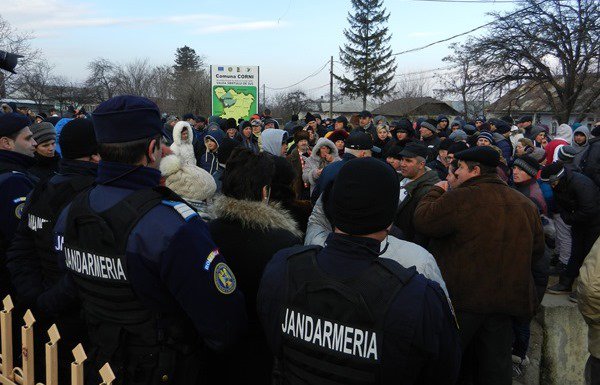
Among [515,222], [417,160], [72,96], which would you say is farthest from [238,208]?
[72,96]

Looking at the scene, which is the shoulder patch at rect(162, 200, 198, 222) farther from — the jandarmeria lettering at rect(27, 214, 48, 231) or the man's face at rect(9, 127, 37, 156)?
the man's face at rect(9, 127, 37, 156)

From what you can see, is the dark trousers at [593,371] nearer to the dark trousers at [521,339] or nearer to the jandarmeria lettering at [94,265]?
the dark trousers at [521,339]

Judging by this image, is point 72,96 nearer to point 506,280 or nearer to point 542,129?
point 542,129

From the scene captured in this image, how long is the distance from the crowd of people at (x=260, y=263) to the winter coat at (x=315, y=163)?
191cm

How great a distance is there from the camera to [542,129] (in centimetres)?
1042

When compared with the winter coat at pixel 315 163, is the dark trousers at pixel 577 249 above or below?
below

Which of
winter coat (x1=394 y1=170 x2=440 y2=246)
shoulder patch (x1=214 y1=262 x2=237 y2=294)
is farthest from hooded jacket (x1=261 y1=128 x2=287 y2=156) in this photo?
shoulder patch (x1=214 y1=262 x2=237 y2=294)

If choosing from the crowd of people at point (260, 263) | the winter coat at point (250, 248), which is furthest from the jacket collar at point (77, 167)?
the winter coat at point (250, 248)

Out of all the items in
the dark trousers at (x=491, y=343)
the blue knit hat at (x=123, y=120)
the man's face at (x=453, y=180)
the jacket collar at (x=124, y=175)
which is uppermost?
the blue knit hat at (x=123, y=120)

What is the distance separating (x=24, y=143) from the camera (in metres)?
3.39

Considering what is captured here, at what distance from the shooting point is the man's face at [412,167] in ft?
13.0

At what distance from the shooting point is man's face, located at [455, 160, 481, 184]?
123 inches

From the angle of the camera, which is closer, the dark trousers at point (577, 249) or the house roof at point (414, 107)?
the dark trousers at point (577, 249)

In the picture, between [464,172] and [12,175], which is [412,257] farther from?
[12,175]
